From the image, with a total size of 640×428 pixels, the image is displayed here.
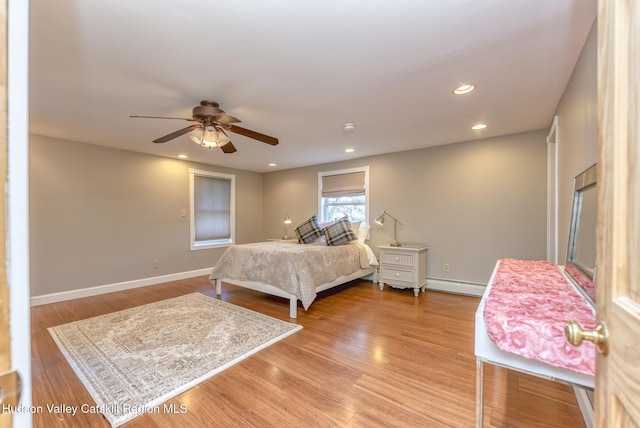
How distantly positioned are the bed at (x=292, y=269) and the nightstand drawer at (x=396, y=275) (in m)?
0.34

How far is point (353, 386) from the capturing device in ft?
6.03

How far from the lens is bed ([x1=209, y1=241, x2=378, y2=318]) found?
3.16 meters

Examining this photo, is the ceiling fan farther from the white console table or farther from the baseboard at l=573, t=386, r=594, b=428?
the baseboard at l=573, t=386, r=594, b=428

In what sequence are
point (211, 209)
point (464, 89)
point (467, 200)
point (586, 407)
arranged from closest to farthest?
point (586, 407) < point (464, 89) < point (467, 200) < point (211, 209)

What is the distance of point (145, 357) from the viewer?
2186 mm

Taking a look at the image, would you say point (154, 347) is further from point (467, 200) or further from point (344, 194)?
point (467, 200)

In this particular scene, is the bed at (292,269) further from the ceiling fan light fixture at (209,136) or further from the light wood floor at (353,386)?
the ceiling fan light fixture at (209,136)

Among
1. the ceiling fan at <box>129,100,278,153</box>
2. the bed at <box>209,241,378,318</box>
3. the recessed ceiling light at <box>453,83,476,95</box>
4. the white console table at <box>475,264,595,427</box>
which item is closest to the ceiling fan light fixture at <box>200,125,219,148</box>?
the ceiling fan at <box>129,100,278,153</box>

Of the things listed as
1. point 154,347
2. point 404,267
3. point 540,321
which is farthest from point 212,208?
point 540,321

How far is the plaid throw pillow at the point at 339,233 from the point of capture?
171 inches

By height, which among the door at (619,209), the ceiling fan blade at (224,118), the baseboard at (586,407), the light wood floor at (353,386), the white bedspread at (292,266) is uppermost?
the ceiling fan blade at (224,118)

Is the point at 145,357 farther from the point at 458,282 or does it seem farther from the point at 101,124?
the point at 458,282

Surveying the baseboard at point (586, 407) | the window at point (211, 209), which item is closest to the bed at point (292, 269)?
the window at point (211, 209)

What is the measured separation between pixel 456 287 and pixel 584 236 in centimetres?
A: 260
